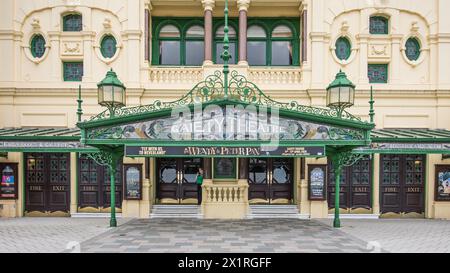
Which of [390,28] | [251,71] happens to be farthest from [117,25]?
[390,28]

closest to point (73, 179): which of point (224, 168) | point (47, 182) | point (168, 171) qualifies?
point (47, 182)

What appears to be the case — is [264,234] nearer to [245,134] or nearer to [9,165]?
[245,134]

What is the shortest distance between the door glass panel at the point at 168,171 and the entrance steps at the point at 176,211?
3.92ft

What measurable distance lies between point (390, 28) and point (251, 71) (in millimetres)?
6330

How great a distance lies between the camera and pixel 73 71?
14.1 meters

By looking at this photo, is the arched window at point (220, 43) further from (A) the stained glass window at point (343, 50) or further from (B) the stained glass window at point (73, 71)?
(B) the stained glass window at point (73, 71)

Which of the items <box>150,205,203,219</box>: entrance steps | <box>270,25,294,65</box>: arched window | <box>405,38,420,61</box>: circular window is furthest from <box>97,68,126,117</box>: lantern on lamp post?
<box>405,38,420,61</box>: circular window

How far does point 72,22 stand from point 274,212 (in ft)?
39.1

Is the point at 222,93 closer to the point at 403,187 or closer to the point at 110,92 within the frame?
the point at 110,92

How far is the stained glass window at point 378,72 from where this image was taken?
1411cm

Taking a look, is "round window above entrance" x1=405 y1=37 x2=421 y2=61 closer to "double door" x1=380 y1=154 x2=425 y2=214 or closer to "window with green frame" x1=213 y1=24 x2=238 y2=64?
"double door" x1=380 y1=154 x2=425 y2=214

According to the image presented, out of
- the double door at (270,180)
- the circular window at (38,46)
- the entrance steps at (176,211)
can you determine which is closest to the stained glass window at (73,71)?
the circular window at (38,46)

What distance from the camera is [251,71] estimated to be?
13727 mm

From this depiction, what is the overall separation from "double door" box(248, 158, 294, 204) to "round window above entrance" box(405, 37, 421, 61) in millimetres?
6936
